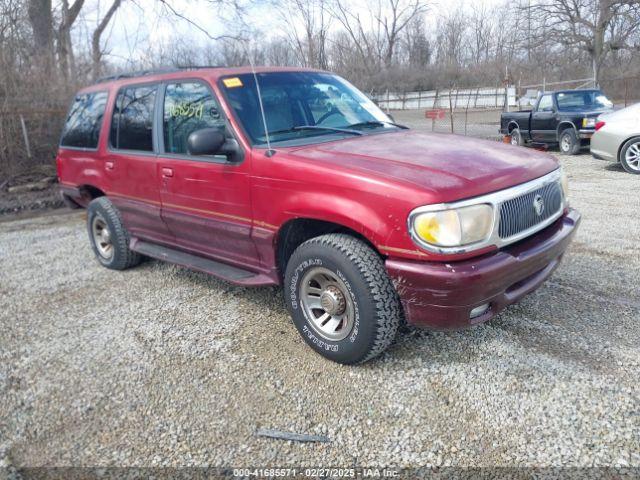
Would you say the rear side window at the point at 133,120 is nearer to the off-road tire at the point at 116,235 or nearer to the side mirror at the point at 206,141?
the off-road tire at the point at 116,235

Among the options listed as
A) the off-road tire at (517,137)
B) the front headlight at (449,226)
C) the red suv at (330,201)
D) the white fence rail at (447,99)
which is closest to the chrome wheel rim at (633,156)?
the off-road tire at (517,137)

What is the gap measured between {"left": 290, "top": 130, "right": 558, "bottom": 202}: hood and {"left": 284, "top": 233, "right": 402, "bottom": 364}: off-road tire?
47 centimetres

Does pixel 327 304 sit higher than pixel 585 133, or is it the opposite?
pixel 585 133

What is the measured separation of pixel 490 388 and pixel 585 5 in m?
42.6

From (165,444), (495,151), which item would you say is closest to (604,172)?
(495,151)

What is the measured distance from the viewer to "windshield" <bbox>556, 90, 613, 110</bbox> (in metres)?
12.9

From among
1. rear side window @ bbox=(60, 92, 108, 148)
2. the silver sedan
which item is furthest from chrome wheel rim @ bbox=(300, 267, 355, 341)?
the silver sedan

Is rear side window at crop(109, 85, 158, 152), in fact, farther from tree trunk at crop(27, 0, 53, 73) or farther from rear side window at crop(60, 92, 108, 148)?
tree trunk at crop(27, 0, 53, 73)

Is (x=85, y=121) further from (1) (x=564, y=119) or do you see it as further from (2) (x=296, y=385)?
(1) (x=564, y=119)

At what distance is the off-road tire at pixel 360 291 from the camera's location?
293 cm

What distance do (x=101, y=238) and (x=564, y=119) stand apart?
1163 cm

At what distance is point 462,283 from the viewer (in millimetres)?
2666

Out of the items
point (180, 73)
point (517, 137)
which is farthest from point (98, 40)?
point (180, 73)

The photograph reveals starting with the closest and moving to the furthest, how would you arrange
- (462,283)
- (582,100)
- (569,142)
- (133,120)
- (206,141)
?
(462,283) < (206,141) < (133,120) < (569,142) < (582,100)
